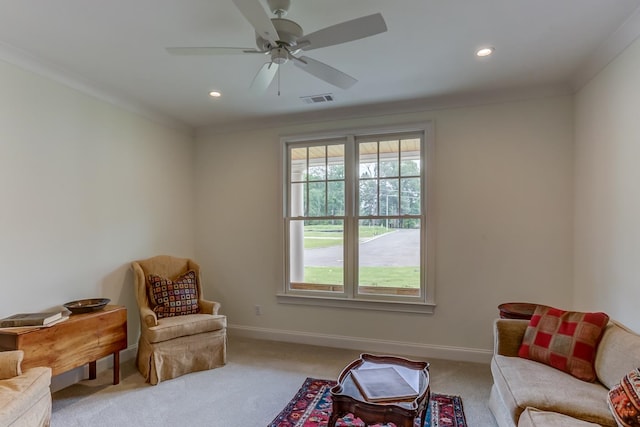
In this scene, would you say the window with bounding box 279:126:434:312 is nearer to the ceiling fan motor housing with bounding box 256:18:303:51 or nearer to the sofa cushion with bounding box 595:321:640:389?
the sofa cushion with bounding box 595:321:640:389

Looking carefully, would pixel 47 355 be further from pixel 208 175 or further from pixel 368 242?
pixel 368 242

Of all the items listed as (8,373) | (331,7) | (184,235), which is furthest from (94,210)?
(331,7)

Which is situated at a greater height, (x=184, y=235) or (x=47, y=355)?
(x=184, y=235)

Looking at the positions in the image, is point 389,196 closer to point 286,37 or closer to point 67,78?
point 286,37

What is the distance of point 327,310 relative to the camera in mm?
4078

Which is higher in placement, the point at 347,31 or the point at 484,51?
the point at 484,51

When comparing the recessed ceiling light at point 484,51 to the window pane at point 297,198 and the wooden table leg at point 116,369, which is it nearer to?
the window pane at point 297,198

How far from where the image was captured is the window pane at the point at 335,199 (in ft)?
13.6

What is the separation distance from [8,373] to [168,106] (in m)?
2.80

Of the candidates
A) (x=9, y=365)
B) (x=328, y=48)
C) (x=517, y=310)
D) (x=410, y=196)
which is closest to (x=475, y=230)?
(x=410, y=196)

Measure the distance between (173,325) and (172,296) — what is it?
1.36ft

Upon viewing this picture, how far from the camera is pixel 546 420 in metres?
1.67

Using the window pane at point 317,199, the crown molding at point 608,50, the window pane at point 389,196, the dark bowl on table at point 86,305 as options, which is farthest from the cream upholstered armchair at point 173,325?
the crown molding at point 608,50

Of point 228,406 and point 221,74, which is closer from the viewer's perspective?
point 228,406
